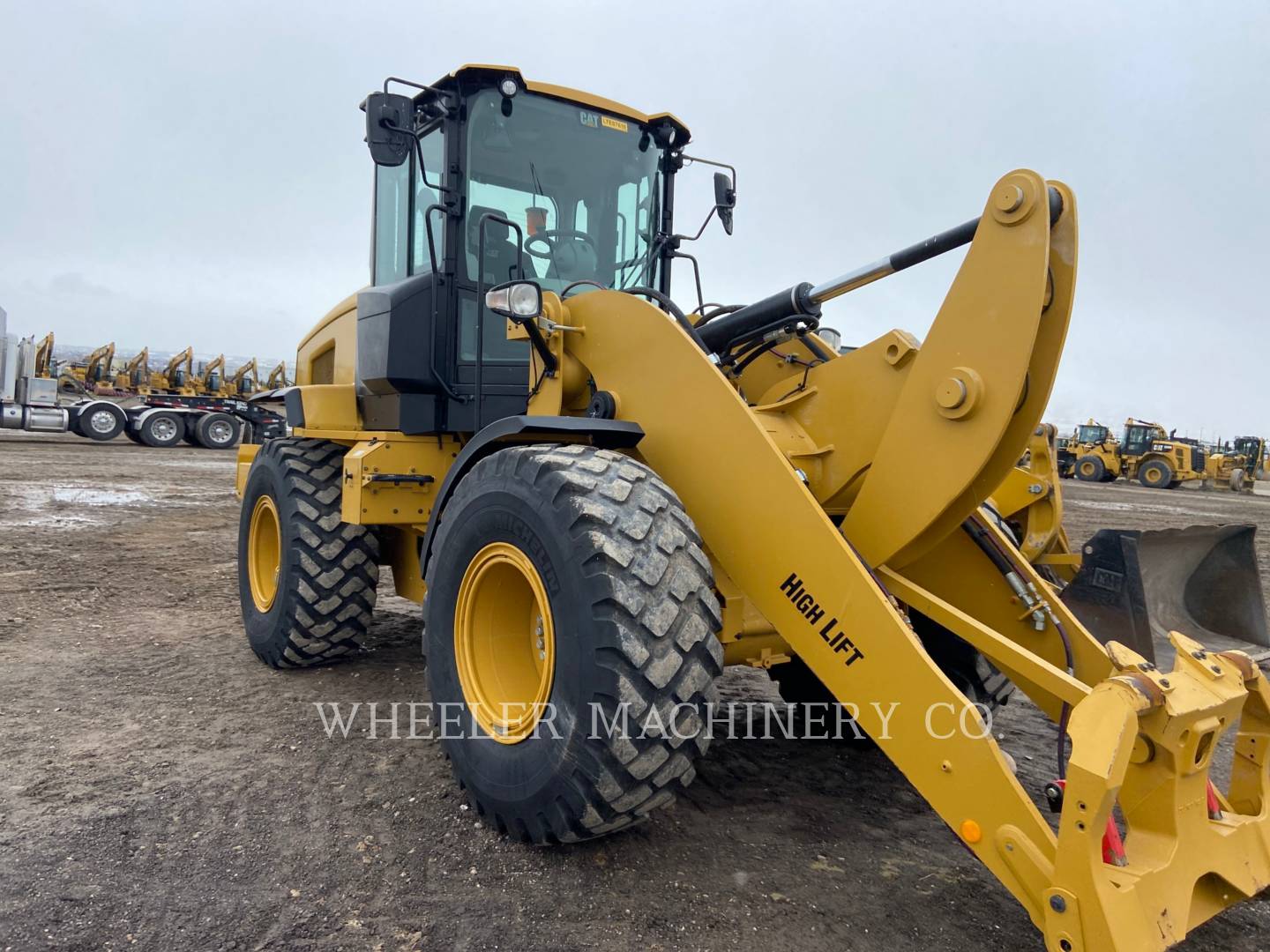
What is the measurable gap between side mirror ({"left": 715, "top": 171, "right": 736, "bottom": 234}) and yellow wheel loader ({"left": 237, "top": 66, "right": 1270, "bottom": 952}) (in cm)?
70

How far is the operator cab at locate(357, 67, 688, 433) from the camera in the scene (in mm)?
4020

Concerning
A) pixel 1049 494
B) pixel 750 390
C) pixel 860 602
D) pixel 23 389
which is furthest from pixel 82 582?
pixel 23 389

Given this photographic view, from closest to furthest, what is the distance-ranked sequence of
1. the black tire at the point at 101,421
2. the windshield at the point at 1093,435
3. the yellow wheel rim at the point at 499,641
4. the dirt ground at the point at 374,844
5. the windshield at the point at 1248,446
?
the dirt ground at the point at 374,844 → the yellow wheel rim at the point at 499,641 → the black tire at the point at 101,421 → the windshield at the point at 1093,435 → the windshield at the point at 1248,446

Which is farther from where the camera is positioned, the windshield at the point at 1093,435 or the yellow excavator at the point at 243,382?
the windshield at the point at 1093,435

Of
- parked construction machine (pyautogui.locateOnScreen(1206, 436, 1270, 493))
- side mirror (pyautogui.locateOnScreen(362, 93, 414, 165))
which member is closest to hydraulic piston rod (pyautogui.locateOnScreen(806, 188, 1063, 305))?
side mirror (pyautogui.locateOnScreen(362, 93, 414, 165))

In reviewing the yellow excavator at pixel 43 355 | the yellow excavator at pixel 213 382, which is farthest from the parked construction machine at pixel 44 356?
the yellow excavator at pixel 213 382

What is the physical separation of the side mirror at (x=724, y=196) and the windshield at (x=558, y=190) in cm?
33

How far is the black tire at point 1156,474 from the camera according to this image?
3013 cm

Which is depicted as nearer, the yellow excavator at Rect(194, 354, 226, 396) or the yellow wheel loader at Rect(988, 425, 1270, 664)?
the yellow wheel loader at Rect(988, 425, 1270, 664)

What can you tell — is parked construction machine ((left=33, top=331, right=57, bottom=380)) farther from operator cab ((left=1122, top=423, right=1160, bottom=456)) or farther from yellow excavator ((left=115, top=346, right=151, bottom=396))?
operator cab ((left=1122, top=423, right=1160, bottom=456))

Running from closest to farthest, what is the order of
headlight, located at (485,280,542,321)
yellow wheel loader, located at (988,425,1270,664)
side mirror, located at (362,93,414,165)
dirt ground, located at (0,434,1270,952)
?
dirt ground, located at (0,434,1270,952) < yellow wheel loader, located at (988,425,1270,664) < headlight, located at (485,280,542,321) < side mirror, located at (362,93,414,165)

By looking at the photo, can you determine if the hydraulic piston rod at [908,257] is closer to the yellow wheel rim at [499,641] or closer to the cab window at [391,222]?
the yellow wheel rim at [499,641]

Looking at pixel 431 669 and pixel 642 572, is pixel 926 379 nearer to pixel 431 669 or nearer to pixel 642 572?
pixel 642 572

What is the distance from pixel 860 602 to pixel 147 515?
10.8 metres
